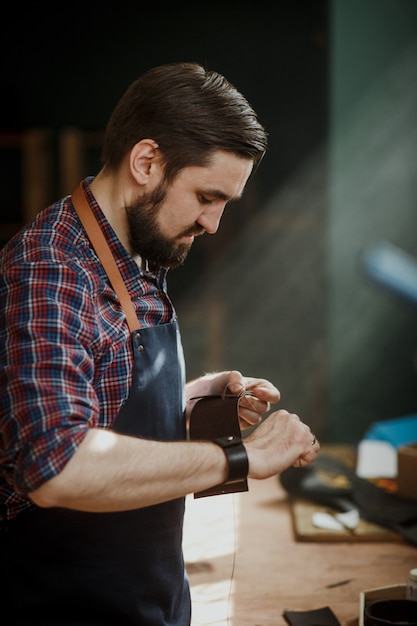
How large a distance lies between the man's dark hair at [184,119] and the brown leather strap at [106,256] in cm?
15

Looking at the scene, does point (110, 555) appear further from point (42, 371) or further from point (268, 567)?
point (268, 567)

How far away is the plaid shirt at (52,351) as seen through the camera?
3.65 ft

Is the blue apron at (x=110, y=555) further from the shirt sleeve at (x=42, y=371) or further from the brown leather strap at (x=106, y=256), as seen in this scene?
the shirt sleeve at (x=42, y=371)

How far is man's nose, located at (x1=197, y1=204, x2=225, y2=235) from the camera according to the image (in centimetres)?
157

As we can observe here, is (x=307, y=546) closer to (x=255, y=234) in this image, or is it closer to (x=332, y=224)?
(x=332, y=224)

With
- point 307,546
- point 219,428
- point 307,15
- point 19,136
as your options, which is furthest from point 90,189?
point 307,15

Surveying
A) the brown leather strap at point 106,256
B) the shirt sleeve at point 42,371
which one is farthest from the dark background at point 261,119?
the shirt sleeve at point 42,371

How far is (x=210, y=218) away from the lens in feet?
5.21

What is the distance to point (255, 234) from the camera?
532 cm

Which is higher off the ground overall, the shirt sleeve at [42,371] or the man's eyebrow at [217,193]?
the man's eyebrow at [217,193]

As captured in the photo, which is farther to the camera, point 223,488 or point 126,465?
point 223,488

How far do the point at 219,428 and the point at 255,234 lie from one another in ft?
12.7

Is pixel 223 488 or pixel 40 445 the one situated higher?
pixel 40 445

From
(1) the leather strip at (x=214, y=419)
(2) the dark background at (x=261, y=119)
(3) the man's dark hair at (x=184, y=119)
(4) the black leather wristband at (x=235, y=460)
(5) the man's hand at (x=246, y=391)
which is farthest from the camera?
(2) the dark background at (x=261, y=119)
